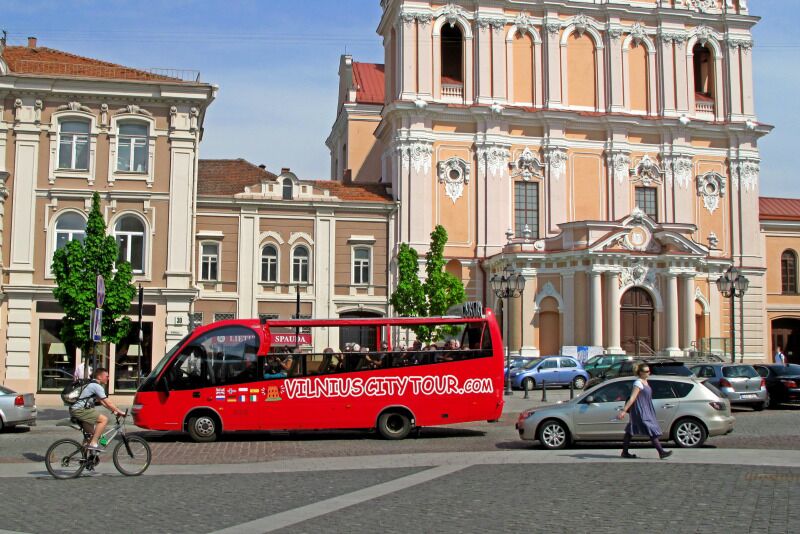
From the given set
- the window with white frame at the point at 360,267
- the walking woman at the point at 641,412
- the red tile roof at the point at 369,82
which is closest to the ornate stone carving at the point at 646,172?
the window with white frame at the point at 360,267

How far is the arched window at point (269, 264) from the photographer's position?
4634 centimetres

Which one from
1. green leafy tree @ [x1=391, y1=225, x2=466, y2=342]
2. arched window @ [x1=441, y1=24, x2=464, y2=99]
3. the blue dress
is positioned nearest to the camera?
the blue dress

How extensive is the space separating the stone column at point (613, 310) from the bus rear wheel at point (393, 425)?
87.5 ft

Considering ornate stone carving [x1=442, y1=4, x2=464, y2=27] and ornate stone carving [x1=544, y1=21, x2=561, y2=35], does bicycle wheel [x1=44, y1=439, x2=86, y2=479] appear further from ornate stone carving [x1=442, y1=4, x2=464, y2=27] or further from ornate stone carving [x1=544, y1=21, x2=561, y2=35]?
ornate stone carving [x1=544, y1=21, x2=561, y2=35]

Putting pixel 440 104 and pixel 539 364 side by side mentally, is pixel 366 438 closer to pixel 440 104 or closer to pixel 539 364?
pixel 539 364

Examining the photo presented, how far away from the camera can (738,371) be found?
91.9 feet

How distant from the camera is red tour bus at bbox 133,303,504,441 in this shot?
71.8 ft

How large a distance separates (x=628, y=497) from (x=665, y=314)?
36888 millimetres

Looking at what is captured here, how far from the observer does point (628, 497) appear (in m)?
12.6

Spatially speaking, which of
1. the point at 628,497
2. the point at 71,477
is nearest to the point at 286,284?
the point at 71,477

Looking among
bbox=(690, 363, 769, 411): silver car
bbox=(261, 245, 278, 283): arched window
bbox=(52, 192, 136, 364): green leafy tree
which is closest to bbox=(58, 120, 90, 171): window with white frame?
bbox=(52, 192, 136, 364): green leafy tree

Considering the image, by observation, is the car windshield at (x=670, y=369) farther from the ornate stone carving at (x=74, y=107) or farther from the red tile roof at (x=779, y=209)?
the red tile roof at (x=779, y=209)

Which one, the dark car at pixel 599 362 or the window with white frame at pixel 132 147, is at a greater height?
the window with white frame at pixel 132 147

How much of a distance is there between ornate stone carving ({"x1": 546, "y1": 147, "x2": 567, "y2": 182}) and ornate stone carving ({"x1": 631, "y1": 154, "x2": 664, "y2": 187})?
4386mm
